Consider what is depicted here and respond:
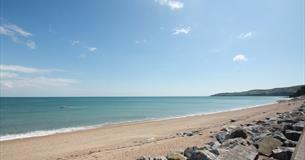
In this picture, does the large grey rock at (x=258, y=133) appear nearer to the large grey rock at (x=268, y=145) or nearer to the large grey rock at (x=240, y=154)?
the large grey rock at (x=268, y=145)

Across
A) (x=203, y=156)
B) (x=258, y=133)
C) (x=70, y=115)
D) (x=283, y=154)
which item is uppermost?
(x=283, y=154)

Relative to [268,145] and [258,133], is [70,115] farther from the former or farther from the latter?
[268,145]

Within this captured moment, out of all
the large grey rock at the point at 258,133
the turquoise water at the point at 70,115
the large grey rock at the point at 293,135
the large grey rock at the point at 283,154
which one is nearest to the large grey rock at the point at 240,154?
the large grey rock at the point at 283,154

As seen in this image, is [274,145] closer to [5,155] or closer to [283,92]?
[5,155]

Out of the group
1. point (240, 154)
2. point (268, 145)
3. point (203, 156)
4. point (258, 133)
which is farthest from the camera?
point (258, 133)

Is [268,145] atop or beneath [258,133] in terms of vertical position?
atop

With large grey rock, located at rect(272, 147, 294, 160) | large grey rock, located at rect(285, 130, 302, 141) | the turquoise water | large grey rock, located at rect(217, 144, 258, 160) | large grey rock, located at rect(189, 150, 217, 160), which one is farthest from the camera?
the turquoise water

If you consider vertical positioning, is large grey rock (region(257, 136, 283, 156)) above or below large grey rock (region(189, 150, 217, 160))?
above

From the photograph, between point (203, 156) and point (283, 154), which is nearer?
point (283, 154)

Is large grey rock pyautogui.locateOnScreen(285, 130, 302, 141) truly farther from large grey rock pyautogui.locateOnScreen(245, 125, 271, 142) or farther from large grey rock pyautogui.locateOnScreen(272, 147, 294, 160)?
large grey rock pyautogui.locateOnScreen(272, 147, 294, 160)

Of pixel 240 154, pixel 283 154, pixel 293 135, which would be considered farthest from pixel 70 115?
pixel 283 154

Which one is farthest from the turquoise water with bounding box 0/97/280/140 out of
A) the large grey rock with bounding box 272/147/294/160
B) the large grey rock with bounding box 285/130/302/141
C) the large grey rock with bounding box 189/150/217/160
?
the large grey rock with bounding box 272/147/294/160

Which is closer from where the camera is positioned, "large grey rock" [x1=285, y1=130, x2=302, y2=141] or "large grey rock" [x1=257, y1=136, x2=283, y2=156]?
"large grey rock" [x1=257, y1=136, x2=283, y2=156]

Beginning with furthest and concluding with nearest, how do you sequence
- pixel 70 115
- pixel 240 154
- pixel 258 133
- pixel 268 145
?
pixel 70 115
pixel 258 133
pixel 268 145
pixel 240 154
